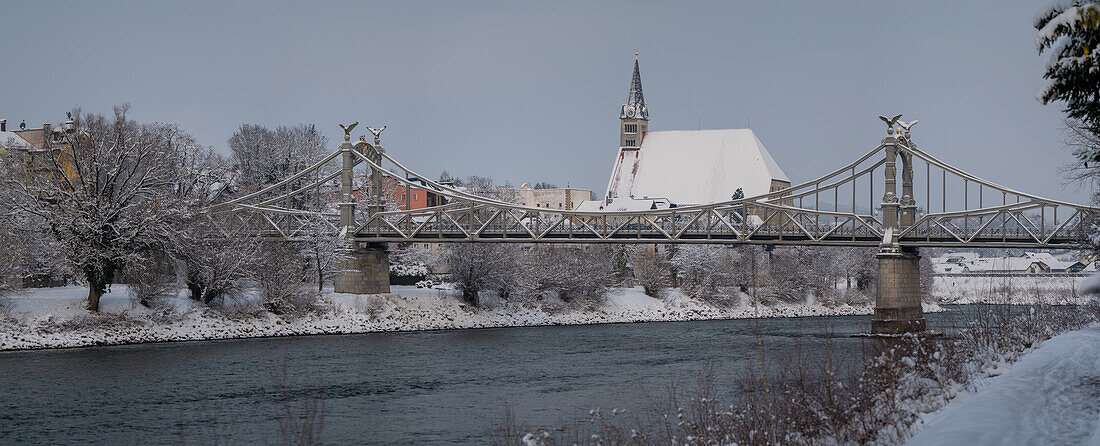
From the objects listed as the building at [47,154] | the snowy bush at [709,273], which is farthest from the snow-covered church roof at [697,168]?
the building at [47,154]

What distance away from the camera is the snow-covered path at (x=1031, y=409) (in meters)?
Answer: 10.7

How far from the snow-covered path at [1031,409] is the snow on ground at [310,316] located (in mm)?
32859

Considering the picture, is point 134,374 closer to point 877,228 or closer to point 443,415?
point 443,415

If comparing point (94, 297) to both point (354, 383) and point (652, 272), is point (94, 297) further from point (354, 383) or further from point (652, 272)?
point (652, 272)

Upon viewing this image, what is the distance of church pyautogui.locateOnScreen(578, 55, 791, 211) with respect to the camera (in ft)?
393

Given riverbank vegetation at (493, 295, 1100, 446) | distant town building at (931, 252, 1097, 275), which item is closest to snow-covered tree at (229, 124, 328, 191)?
riverbank vegetation at (493, 295, 1100, 446)

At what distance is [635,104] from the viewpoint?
138125mm

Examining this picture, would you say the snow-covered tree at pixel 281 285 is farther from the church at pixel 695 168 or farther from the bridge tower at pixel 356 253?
the church at pixel 695 168

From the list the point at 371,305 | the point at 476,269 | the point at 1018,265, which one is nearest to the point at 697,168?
the point at 1018,265

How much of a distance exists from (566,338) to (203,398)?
2325cm

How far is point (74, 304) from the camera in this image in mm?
41375

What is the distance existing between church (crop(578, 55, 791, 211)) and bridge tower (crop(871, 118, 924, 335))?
55.1 metres

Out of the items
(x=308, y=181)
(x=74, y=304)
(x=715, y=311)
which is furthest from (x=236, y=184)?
(x=715, y=311)

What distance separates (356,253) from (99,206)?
1938 centimetres
